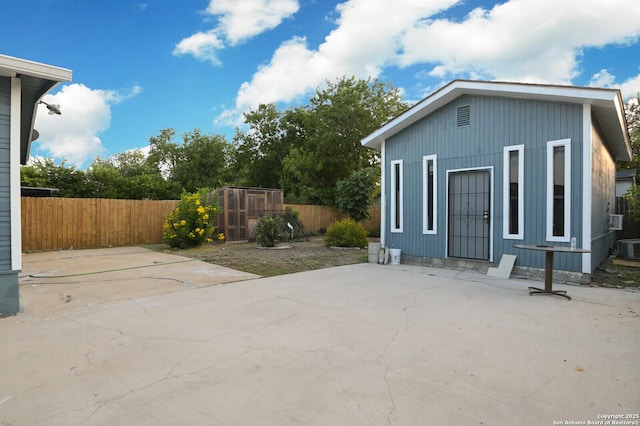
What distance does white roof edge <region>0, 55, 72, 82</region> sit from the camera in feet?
12.9

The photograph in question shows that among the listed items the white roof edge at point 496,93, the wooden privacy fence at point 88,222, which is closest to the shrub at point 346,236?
the white roof edge at point 496,93

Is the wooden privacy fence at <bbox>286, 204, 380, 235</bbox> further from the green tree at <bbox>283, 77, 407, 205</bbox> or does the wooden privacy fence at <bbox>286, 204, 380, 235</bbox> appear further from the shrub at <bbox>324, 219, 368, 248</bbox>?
the shrub at <bbox>324, 219, 368, 248</bbox>

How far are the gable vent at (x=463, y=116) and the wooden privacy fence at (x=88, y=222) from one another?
12.1 meters

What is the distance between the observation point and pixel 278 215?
15805 mm

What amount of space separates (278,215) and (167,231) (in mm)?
5031

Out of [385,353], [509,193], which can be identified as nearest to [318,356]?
[385,353]

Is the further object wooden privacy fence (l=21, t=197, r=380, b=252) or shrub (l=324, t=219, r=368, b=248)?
shrub (l=324, t=219, r=368, b=248)

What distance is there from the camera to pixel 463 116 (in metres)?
7.55

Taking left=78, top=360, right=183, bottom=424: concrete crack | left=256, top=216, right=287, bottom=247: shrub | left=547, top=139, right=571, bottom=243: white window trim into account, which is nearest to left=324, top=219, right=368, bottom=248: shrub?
left=256, top=216, right=287, bottom=247: shrub

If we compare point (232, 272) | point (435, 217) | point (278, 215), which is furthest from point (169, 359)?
point (278, 215)

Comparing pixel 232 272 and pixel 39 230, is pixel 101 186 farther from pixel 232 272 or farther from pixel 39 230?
pixel 232 272

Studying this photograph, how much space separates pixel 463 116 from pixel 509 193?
2.01m

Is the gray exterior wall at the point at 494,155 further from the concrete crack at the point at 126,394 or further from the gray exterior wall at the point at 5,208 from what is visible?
the gray exterior wall at the point at 5,208

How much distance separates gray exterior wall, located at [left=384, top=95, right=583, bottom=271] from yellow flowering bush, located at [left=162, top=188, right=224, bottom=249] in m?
6.76
